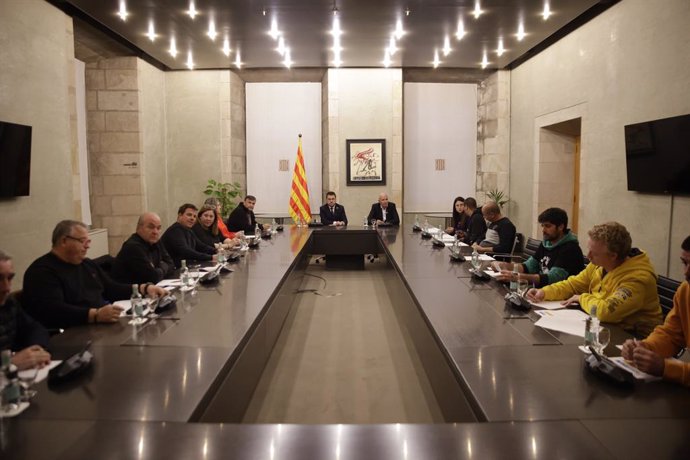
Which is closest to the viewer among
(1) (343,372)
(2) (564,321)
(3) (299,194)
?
(2) (564,321)

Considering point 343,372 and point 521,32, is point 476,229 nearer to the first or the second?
point 521,32

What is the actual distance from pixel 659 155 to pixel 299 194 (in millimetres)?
5749

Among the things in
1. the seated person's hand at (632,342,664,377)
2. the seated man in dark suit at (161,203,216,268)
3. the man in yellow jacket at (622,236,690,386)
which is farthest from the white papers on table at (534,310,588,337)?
the seated man in dark suit at (161,203,216,268)

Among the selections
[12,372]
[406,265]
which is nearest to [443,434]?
[12,372]

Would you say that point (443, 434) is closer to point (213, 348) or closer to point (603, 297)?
point (213, 348)

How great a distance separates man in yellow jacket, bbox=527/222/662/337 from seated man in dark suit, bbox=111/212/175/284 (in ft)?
8.81

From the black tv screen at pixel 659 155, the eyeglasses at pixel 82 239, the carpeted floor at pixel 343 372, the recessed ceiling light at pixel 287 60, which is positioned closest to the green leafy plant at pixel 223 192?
the recessed ceiling light at pixel 287 60

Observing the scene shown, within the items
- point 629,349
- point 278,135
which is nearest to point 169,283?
point 629,349

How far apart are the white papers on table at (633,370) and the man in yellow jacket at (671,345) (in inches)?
1.0

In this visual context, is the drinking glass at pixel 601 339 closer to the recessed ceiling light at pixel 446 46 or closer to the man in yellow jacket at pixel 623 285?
the man in yellow jacket at pixel 623 285

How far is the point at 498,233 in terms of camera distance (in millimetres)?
5441

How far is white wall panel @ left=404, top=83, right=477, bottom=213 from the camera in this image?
32.6 feet

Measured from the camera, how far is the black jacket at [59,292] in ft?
8.23

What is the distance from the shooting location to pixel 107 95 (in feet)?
26.3
